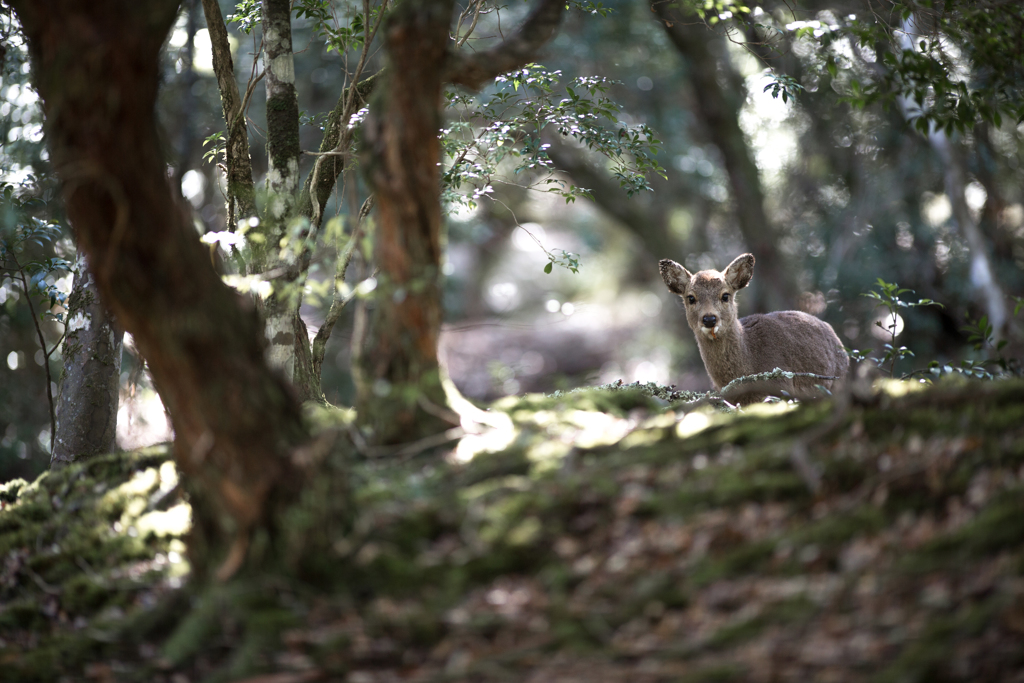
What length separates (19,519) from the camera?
4648mm

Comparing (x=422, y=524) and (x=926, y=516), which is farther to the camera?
(x=422, y=524)

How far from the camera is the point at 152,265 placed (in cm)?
333

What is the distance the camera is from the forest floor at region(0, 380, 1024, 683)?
2754 mm

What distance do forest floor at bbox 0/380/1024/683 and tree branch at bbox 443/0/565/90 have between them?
5.98 feet

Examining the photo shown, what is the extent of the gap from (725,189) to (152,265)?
16.7 metres

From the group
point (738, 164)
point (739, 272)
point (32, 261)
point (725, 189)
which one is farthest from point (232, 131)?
point (725, 189)

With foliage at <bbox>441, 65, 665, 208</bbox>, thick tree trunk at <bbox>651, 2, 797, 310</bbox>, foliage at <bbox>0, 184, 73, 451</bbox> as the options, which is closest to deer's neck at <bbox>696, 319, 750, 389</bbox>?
foliage at <bbox>441, 65, 665, 208</bbox>

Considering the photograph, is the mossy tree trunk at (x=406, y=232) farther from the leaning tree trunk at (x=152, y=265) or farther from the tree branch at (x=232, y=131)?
the tree branch at (x=232, y=131)

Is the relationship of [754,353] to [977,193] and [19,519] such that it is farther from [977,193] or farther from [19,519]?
[977,193]

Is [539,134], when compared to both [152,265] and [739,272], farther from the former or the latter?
[152,265]

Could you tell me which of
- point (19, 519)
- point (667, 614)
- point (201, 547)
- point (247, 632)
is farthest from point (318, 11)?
point (667, 614)

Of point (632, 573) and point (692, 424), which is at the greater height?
point (692, 424)

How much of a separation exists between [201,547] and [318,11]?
185 inches

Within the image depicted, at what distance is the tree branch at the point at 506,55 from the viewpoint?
4.01 meters
